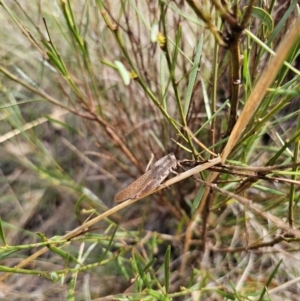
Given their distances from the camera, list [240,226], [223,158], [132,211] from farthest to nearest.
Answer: [132,211]
[240,226]
[223,158]

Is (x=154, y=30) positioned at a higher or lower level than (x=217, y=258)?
higher

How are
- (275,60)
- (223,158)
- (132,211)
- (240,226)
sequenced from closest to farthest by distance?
(275,60), (223,158), (240,226), (132,211)

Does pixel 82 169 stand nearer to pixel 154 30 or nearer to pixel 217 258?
pixel 217 258

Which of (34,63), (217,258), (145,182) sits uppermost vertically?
(34,63)

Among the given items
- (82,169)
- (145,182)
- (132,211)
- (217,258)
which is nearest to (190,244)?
(217,258)

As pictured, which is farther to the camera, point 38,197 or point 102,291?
point 38,197

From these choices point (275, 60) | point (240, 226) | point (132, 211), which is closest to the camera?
point (275, 60)

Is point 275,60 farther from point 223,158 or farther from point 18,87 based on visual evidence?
point 18,87

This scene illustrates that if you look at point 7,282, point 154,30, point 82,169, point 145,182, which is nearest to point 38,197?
point 82,169

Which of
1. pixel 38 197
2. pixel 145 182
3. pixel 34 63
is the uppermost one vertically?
pixel 34 63
